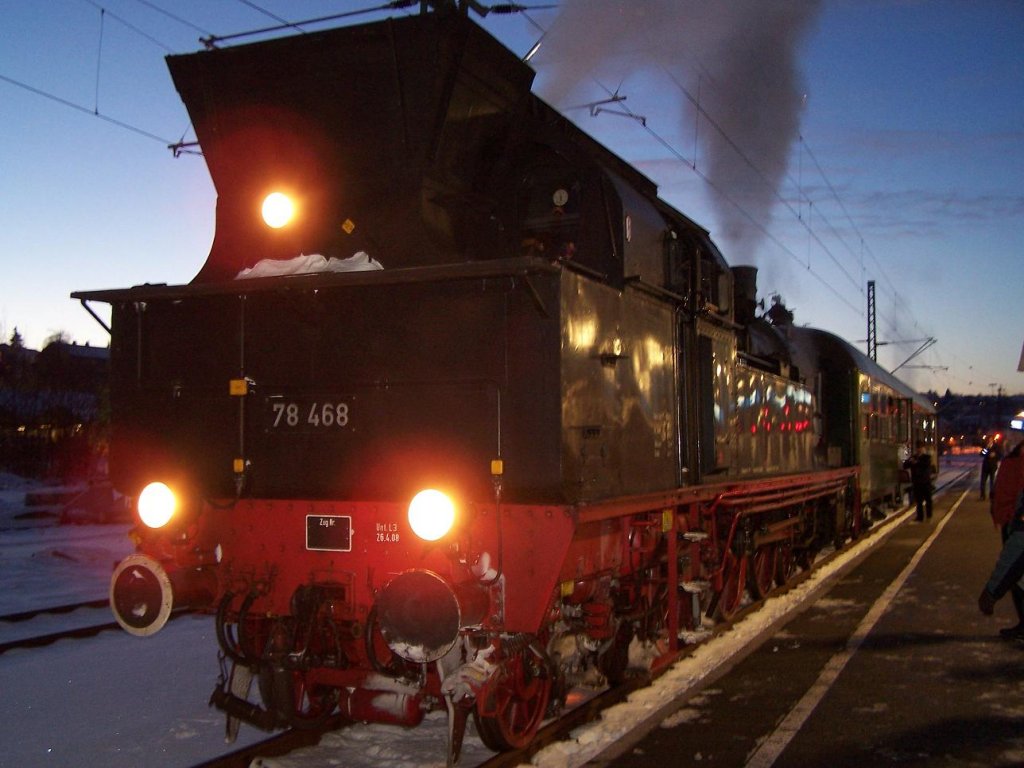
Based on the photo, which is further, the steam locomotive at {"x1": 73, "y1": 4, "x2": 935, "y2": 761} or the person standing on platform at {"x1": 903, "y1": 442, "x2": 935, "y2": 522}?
the person standing on platform at {"x1": 903, "y1": 442, "x2": 935, "y2": 522}

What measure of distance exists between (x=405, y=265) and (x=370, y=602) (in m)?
1.87

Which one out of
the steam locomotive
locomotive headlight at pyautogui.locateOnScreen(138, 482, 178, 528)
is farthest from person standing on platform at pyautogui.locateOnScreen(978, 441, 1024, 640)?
Answer: locomotive headlight at pyautogui.locateOnScreen(138, 482, 178, 528)

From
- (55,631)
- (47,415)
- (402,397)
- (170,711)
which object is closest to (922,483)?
(55,631)

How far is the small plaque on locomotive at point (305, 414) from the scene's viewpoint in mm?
5113

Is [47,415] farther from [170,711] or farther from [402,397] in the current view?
[402,397]

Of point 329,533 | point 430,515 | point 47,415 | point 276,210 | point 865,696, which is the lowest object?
point 865,696

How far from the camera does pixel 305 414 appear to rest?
521 cm

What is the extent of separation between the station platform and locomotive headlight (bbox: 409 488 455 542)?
1570 mm

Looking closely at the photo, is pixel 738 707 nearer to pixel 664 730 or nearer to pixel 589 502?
pixel 664 730

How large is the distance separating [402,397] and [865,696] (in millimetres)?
3828

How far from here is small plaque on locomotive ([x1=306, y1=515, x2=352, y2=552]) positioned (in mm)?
4984

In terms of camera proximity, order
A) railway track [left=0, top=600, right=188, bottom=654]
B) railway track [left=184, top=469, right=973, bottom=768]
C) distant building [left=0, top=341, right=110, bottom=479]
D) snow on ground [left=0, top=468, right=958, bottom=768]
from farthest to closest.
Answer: distant building [left=0, top=341, right=110, bottom=479] < railway track [left=0, top=600, right=188, bottom=654] < snow on ground [left=0, top=468, right=958, bottom=768] < railway track [left=184, top=469, right=973, bottom=768]

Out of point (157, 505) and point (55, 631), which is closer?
point (157, 505)

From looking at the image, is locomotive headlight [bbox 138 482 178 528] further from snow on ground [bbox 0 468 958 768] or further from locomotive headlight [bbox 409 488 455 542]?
locomotive headlight [bbox 409 488 455 542]
